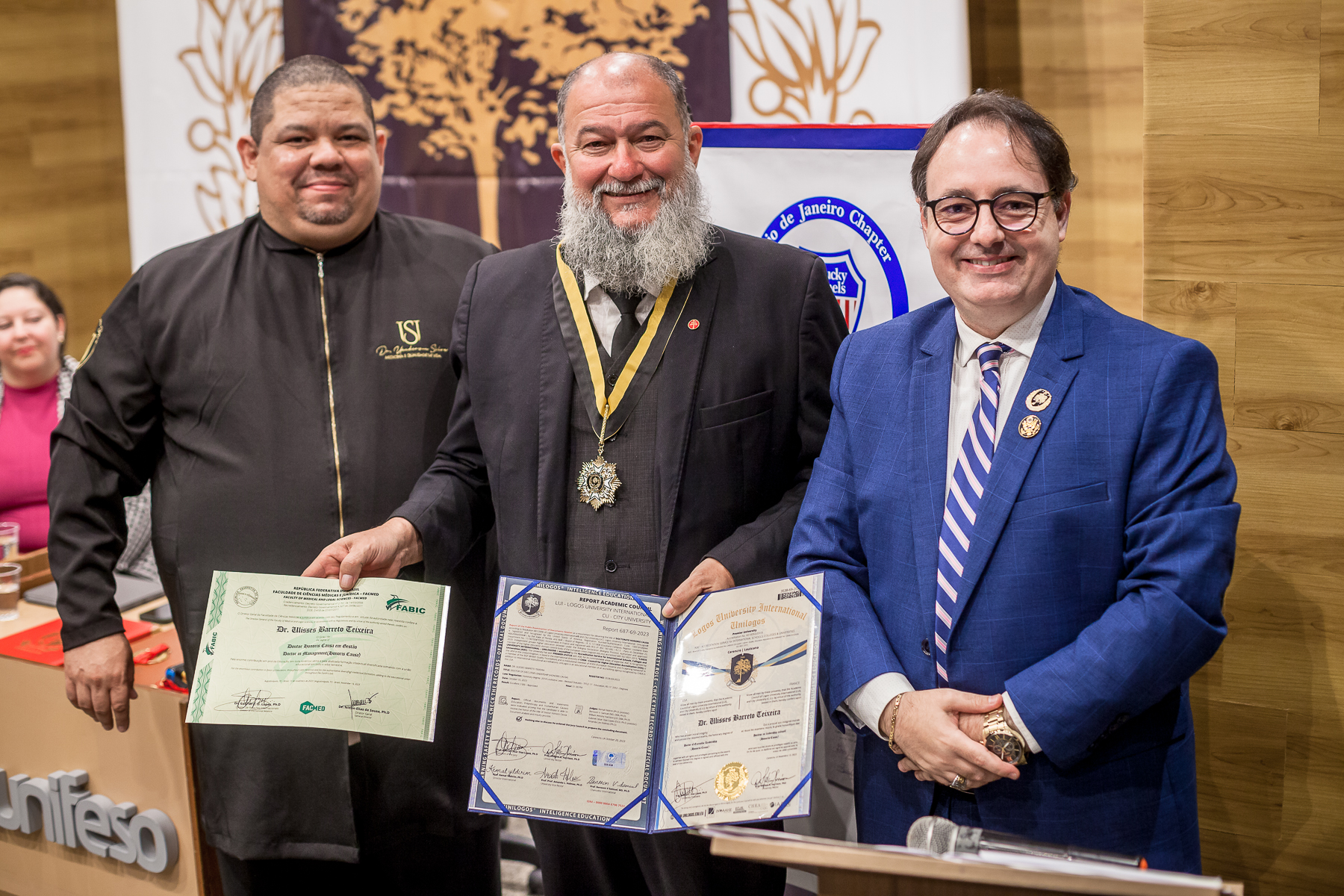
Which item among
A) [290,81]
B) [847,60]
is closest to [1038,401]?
[290,81]

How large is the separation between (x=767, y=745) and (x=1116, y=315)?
0.88 m

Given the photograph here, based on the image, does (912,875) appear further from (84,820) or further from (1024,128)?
(84,820)

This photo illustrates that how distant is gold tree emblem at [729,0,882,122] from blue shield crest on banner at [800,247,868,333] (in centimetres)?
116

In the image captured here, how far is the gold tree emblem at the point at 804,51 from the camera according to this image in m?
3.90

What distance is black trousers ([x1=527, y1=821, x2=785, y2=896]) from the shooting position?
2.15 meters

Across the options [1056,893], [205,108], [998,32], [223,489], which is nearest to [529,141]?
[205,108]

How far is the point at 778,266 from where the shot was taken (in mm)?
2307

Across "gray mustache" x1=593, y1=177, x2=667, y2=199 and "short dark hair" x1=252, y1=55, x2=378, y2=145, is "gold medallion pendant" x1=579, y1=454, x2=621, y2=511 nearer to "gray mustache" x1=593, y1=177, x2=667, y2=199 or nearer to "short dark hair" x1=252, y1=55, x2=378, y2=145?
"gray mustache" x1=593, y1=177, x2=667, y2=199

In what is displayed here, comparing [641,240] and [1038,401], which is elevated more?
[641,240]

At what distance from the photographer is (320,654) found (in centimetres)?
213

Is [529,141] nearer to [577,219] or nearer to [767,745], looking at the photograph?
[577,219]

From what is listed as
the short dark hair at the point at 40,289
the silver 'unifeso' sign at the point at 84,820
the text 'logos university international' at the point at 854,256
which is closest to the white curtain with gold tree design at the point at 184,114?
the short dark hair at the point at 40,289

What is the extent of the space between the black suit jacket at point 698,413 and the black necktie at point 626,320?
0.31 ft
